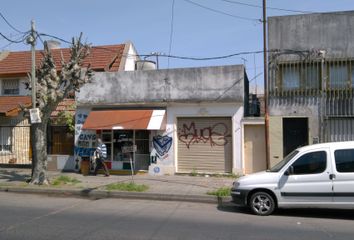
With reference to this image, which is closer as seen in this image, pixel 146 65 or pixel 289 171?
pixel 289 171

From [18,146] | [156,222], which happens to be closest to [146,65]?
[18,146]

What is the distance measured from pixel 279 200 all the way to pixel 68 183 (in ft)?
26.9

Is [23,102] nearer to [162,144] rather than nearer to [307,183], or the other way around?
[162,144]

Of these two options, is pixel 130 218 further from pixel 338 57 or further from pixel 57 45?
pixel 57 45

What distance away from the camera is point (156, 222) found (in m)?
9.34

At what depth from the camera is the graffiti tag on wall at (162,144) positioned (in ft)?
61.4

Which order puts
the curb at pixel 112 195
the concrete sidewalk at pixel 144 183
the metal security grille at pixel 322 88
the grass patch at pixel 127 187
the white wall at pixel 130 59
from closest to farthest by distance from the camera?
the curb at pixel 112 195
the concrete sidewalk at pixel 144 183
the grass patch at pixel 127 187
the metal security grille at pixel 322 88
the white wall at pixel 130 59

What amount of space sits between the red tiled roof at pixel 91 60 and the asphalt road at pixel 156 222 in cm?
1257

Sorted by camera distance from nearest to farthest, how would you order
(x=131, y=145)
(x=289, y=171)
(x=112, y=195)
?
1. (x=289, y=171)
2. (x=112, y=195)
3. (x=131, y=145)

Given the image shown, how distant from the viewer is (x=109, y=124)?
1880 centimetres

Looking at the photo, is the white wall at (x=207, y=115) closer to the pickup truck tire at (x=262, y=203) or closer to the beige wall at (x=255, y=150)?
the beige wall at (x=255, y=150)

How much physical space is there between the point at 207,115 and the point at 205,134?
0.79 metres

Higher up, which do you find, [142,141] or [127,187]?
[142,141]

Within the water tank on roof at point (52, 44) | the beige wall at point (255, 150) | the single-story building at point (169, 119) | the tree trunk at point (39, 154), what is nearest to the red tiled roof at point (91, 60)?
the water tank on roof at point (52, 44)
